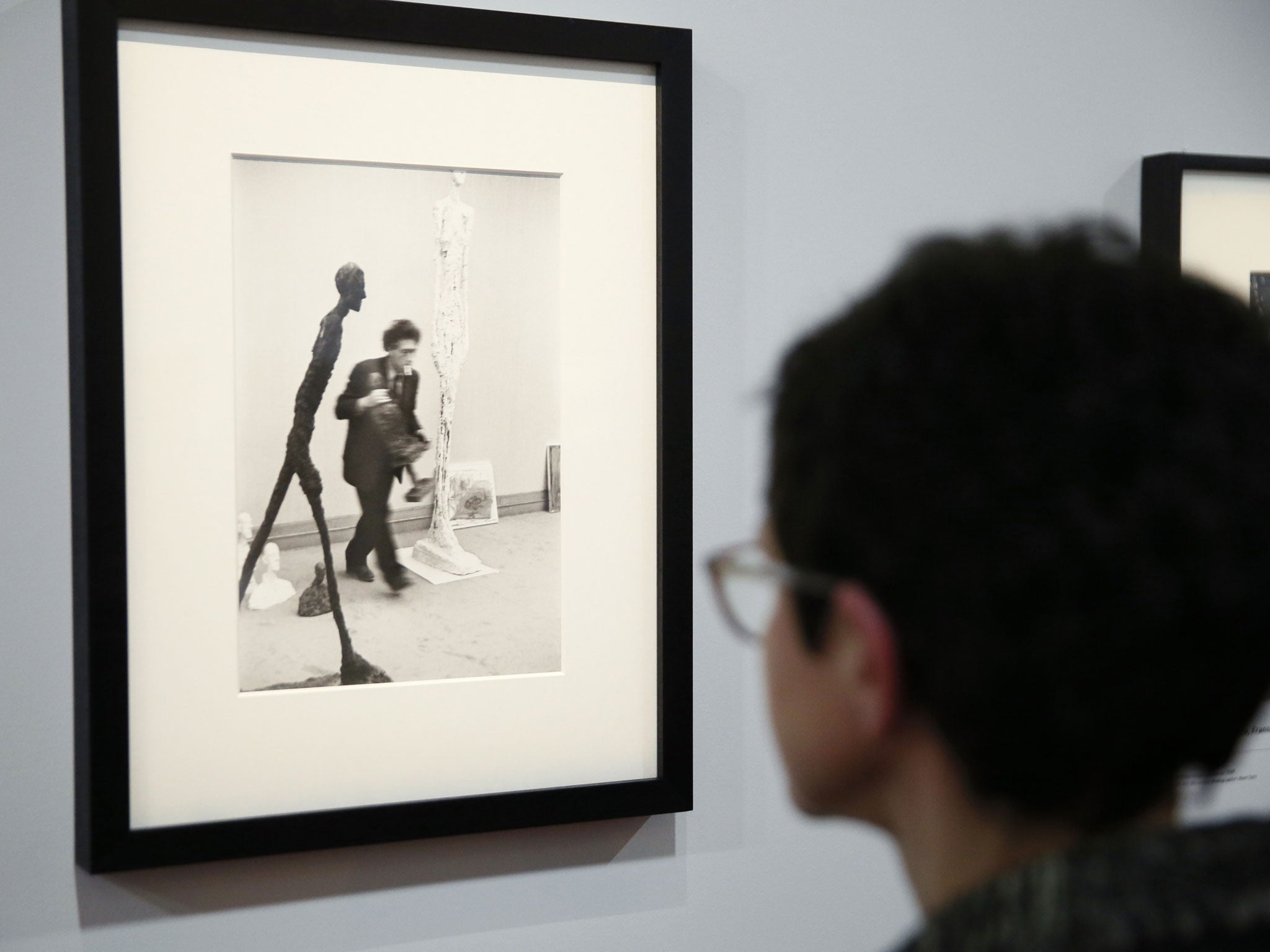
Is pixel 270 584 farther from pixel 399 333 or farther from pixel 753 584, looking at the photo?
pixel 753 584

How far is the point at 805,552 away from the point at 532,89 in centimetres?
65

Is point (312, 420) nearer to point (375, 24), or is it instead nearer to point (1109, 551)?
point (375, 24)

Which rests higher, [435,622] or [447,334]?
[447,334]

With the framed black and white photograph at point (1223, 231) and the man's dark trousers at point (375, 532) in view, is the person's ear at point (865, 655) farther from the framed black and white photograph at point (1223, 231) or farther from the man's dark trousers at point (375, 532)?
the framed black and white photograph at point (1223, 231)

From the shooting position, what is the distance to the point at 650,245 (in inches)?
38.4

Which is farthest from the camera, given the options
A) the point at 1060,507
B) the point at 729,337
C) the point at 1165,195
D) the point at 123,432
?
the point at 1165,195

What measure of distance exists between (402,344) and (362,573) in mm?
192

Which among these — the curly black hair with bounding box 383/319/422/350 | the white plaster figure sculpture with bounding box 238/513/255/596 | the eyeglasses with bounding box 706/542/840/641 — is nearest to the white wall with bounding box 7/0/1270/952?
the white plaster figure sculpture with bounding box 238/513/255/596

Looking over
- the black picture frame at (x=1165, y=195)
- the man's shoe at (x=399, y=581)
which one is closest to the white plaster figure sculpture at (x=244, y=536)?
the man's shoe at (x=399, y=581)

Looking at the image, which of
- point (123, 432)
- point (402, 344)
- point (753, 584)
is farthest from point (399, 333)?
point (753, 584)

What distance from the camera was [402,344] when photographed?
3.00 ft

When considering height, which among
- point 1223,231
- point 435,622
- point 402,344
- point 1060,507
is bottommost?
point 435,622

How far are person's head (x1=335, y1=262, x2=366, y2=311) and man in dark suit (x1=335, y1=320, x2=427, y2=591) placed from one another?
33mm

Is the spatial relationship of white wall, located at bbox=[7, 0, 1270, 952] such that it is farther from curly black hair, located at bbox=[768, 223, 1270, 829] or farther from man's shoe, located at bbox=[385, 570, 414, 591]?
curly black hair, located at bbox=[768, 223, 1270, 829]
